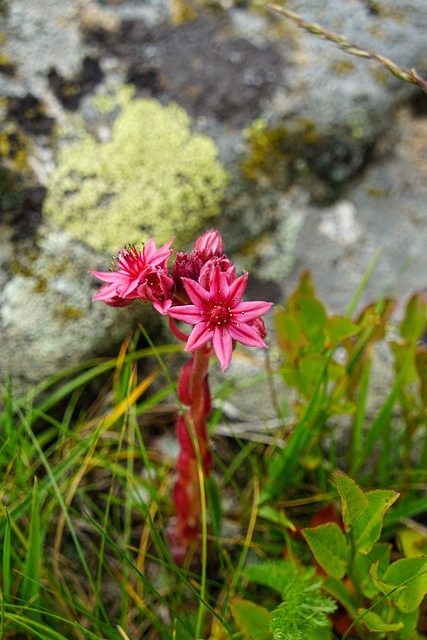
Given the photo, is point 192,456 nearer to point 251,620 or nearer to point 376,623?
point 251,620

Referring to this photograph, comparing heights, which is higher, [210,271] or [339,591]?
[210,271]

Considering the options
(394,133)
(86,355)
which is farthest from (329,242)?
→ (86,355)

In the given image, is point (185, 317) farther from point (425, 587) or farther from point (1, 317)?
point (1, 317)

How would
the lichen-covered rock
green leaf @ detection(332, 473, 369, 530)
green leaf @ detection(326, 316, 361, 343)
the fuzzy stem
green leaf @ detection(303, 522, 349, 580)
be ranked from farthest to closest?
the lichen-covered rock
green leaf @ detection(326, 316, 361, 343)
the fuzzy stem
green leaf @ detection(303, 522, 349, 580)
green leaf @ detection(332, 473, 369, 530)

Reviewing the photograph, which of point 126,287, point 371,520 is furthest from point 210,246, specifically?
point 371,520

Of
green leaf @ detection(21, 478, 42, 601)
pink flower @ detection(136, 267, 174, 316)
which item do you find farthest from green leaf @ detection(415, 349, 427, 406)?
green leaf @ detection(21, 478, 42, 601)

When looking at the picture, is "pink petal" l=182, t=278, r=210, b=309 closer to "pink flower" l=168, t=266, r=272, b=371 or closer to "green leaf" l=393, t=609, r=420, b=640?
"pink flower" l=168, t=266, r=272, b=371

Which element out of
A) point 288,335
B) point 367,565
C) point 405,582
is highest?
point 288,335

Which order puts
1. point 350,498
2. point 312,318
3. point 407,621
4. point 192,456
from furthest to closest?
1. point 312,318
2. point 192,456
3. point 407,621
4. point 350,498
